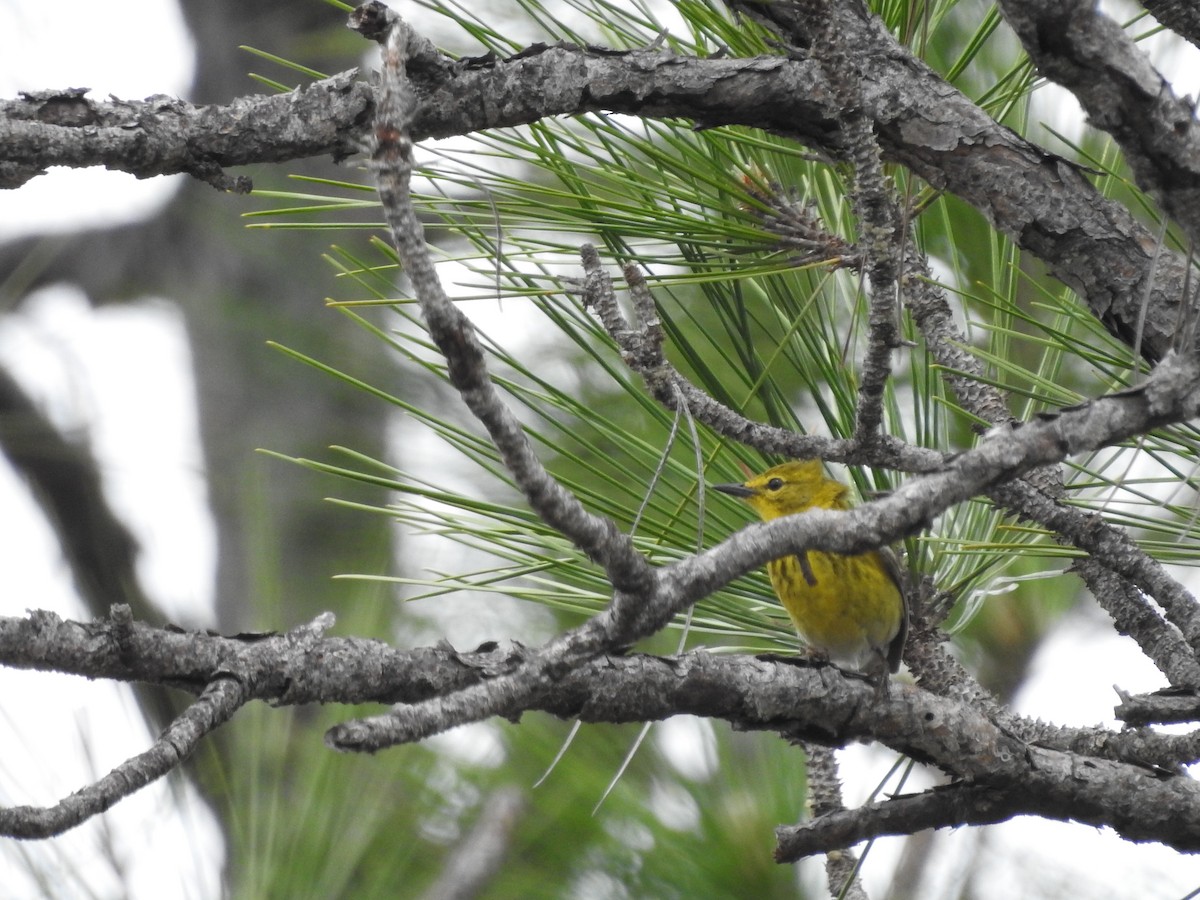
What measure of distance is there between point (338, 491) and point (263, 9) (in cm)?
222

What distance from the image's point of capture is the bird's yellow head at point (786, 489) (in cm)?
260

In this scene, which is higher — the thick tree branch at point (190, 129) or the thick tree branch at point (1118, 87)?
the thick tree branch at point (190, 129)

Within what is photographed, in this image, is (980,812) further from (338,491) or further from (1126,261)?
(338,491)

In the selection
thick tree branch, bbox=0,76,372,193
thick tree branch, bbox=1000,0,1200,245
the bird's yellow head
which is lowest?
thick tree branch, bbox=1000,0,1200,245

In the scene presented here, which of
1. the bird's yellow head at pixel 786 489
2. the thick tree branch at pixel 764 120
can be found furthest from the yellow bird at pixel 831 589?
the thick tree branch at pixel 764 120

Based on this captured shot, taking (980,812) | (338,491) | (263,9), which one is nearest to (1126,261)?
(980,812)

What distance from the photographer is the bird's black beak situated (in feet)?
7.88

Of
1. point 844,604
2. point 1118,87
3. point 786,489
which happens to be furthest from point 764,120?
point 844,604

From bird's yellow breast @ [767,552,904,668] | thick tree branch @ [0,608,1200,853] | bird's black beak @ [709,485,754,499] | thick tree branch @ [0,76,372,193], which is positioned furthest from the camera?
bird's yellow breast @ [767,552,904,668]

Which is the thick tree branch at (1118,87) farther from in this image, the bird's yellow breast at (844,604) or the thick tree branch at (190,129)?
the bird's yellow breast at (844,604)

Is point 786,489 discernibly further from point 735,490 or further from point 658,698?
point 658,698

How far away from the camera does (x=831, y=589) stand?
2.81m

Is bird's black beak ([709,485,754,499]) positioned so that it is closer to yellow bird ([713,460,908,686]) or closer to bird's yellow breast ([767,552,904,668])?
yellow bird ([713,460,908,686])

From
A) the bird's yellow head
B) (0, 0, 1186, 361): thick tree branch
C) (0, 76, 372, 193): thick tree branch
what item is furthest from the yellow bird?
(0, 76, 372, 193): thick tree branch
